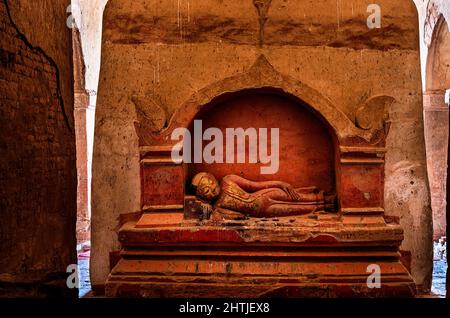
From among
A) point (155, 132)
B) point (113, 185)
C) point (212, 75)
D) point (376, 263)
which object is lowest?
point (376, 263)

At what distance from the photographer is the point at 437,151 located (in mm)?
8820

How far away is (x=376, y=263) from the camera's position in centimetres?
431

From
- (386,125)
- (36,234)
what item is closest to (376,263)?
(386,125)

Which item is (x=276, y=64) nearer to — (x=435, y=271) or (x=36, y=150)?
(x=36, y=150)

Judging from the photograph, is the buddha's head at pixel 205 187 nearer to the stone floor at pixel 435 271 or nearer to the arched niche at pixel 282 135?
the arched niche at pixel 282 135

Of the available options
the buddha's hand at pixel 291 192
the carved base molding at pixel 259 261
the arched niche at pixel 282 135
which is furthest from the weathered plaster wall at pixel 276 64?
the buddha's hand at pixel 291 192

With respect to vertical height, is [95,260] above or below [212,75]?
below

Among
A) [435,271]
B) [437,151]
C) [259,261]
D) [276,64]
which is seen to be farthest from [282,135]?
[437,151]

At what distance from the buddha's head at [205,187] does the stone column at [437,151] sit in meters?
5.75

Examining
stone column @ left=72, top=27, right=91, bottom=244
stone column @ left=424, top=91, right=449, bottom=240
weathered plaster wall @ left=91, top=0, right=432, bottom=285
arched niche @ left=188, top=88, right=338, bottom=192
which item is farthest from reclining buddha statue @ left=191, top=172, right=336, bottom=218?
stone column @ left=424, top=91, right=449, bottom=240

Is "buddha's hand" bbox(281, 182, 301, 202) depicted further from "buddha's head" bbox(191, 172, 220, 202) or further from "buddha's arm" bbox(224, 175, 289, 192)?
"buddha's head" bbox(191, 172, 220, 202)

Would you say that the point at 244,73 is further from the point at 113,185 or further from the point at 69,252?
the point at 69,252
